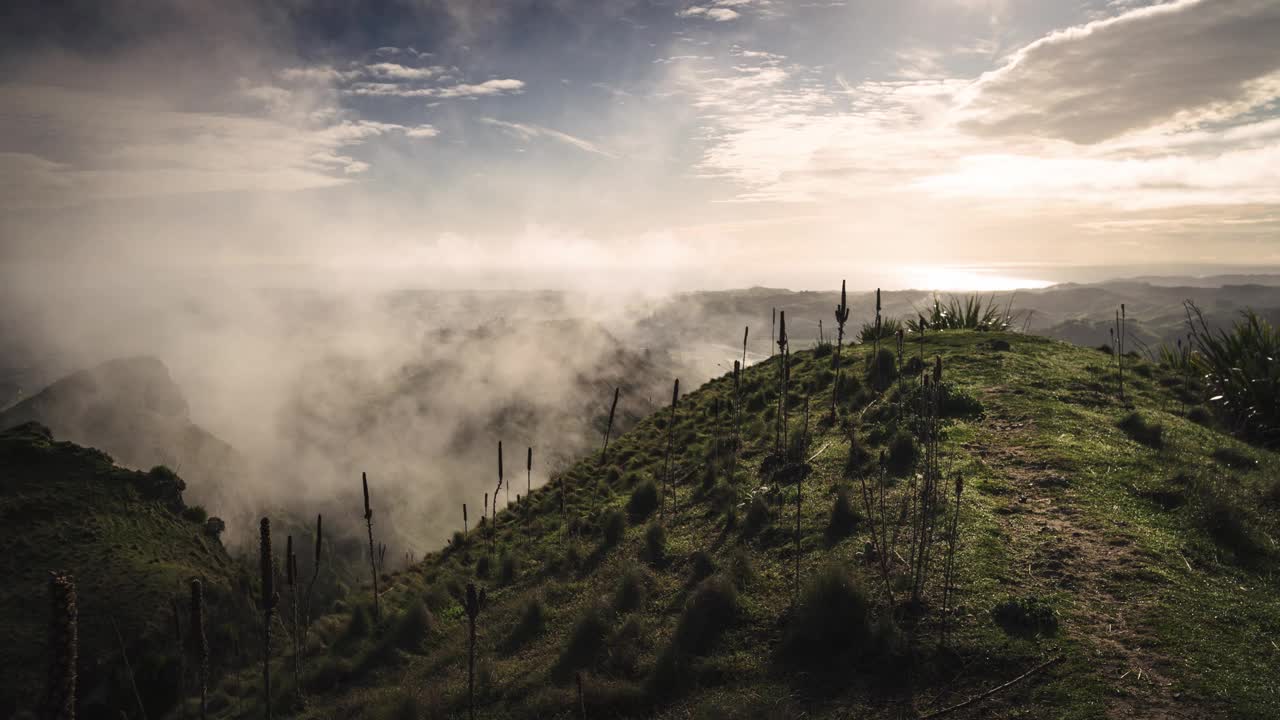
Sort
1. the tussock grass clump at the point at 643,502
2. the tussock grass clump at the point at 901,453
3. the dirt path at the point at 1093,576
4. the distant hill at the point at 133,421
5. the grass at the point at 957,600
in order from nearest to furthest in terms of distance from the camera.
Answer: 1. the dirt path at the point at 1093,576
2. the grass at the point at 957,600
3. the tussock grass clump at the point at 901,453
4. the tussock grass clump at the point at 643,502
5. the distant hill at the point at 133,421

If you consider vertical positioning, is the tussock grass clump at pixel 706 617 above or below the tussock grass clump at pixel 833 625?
below

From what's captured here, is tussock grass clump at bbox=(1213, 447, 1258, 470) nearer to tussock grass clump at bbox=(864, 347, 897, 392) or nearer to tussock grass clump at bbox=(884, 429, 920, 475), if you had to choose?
tussock grass clump at bbox=(884, 429, 920, 475)

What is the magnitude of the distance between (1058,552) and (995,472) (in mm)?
2972

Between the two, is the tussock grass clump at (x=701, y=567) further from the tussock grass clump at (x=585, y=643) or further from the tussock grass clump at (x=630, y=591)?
the tussock grass clump at (x=585, y=643)

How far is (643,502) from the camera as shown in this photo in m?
14.9

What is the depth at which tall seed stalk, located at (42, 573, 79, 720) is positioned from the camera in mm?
2635

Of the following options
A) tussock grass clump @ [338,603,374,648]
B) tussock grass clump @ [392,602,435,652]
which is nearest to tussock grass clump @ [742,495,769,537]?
tussock grass clump @ [392,602,435,652]

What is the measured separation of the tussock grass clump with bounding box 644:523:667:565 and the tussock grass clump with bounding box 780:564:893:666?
399 centimetres

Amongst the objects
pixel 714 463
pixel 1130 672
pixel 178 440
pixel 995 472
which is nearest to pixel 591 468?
pixel 714 463

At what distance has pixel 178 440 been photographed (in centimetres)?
9588

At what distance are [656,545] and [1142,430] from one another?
987 centimetres

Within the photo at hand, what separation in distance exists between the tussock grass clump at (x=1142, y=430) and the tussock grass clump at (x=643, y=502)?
10011 mm

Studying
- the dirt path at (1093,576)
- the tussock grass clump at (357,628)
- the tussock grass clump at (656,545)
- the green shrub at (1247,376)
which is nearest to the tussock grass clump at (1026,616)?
the dirt path at (1093,576)

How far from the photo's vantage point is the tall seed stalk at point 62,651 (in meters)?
2.63
